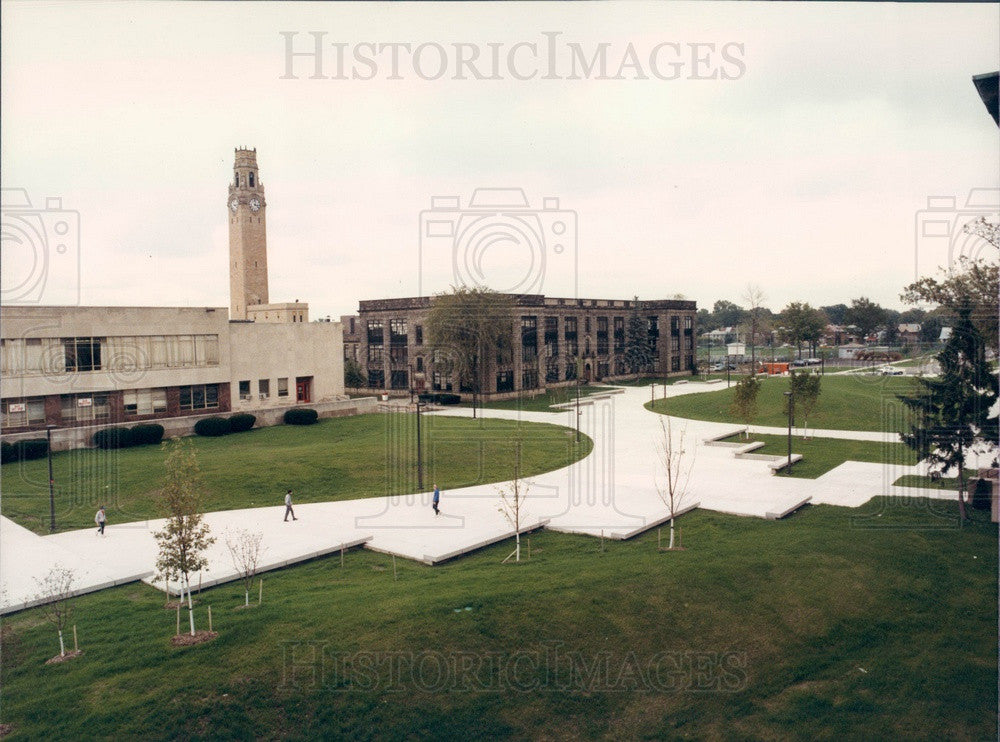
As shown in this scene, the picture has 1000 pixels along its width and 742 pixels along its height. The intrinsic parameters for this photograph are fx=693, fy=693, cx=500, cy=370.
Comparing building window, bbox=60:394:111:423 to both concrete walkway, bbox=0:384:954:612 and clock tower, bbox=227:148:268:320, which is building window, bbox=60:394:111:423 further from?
clock tower, bbox=227:148:268:320

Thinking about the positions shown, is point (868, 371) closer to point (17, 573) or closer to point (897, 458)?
point (897, 458)

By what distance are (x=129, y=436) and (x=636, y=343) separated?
57.1 meters

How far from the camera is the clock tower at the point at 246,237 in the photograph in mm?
75375

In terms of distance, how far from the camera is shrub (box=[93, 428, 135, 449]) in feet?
112

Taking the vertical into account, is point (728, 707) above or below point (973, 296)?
below

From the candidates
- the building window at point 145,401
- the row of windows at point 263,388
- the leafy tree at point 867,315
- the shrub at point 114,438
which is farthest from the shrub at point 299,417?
the leafy tree at point 867,315

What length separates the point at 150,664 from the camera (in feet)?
41.2

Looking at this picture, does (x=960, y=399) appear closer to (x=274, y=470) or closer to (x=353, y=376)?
(x=274, y=470)

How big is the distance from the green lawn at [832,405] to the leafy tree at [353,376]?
29328 mm

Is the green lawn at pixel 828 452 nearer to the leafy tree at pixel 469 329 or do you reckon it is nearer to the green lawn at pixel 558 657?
the green lawn at pixel 558 657

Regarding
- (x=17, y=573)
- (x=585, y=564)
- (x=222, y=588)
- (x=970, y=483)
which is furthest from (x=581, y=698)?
(x=970, y=483)

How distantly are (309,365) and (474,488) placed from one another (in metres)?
24.9

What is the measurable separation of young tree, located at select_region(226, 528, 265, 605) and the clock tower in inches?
2268

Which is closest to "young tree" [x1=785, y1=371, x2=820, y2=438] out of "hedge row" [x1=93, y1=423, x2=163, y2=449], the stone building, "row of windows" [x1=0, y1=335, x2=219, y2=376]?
the stone building
